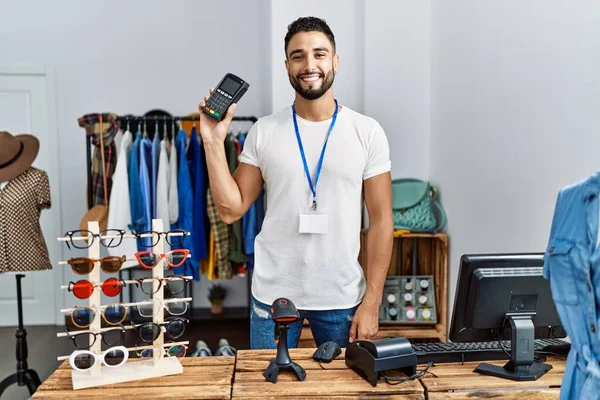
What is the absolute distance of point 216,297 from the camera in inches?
176

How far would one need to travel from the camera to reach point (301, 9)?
127 inches

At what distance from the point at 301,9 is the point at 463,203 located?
149cm

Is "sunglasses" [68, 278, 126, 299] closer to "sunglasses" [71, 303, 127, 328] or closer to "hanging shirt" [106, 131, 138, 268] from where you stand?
"sunglasses" [71, 303, 127, 328]

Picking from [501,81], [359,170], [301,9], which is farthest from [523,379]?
[301,9]

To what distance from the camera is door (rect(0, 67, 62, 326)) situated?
4.46 metres

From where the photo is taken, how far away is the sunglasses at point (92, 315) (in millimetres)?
1311

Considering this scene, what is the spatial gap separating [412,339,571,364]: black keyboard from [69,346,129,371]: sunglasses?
78 centimetres

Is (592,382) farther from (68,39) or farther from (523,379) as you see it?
(68,39)

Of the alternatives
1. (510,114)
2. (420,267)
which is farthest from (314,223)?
(420,267)

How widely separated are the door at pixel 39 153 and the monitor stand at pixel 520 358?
4020mm

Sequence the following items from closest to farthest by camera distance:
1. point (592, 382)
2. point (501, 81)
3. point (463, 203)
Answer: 1. point (592, 382)
2. point (501, 81)
3. point (463, 203)

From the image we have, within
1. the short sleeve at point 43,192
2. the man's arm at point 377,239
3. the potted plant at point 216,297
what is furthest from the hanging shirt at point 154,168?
the man's arm at point 377,239

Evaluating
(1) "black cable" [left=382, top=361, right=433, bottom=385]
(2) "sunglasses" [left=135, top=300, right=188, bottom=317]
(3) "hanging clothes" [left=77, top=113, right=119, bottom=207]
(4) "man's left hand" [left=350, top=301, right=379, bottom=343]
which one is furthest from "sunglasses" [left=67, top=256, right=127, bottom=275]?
(3) "hanging clothes" [left=77, top=113, right=119, bottom=207]

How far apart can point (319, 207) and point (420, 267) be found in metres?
1.55
